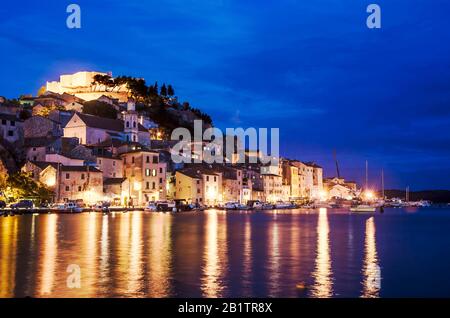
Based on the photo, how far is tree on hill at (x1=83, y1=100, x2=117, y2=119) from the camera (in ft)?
325

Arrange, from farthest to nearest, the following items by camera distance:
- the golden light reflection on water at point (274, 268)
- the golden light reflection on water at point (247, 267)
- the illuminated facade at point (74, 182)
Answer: the illuminated facade at point (74, 182) < the golden light reflection on water at point (247, 267) < the golden light reflection on water at point (274, 268)

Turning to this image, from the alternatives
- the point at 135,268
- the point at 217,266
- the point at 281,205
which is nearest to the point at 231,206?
the point at 281,205

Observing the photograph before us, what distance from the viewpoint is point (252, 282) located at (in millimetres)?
17594

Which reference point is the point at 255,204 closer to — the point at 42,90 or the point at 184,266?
the point at 42,90

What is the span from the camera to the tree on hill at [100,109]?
99.1 meters

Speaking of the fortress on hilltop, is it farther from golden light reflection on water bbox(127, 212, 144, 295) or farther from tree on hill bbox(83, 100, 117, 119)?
golden light reflection on water bbox(127, 212, 144, 295)

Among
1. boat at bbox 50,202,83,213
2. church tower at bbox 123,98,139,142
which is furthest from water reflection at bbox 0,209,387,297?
church tower at bbox 123,98,139,142

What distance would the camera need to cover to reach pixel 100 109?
330 ft

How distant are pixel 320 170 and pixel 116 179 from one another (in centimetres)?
8698

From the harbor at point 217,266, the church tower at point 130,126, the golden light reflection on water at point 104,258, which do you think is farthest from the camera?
the church tower at point 130,126

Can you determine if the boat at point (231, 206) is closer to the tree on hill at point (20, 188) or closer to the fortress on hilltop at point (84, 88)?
the tree on hill at point (20, 188)

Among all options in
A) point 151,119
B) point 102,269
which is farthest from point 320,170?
point 102,269

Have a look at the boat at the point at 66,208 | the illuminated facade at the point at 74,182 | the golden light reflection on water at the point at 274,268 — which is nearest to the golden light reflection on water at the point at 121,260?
the golden light reflection on water at the point at 274,268
